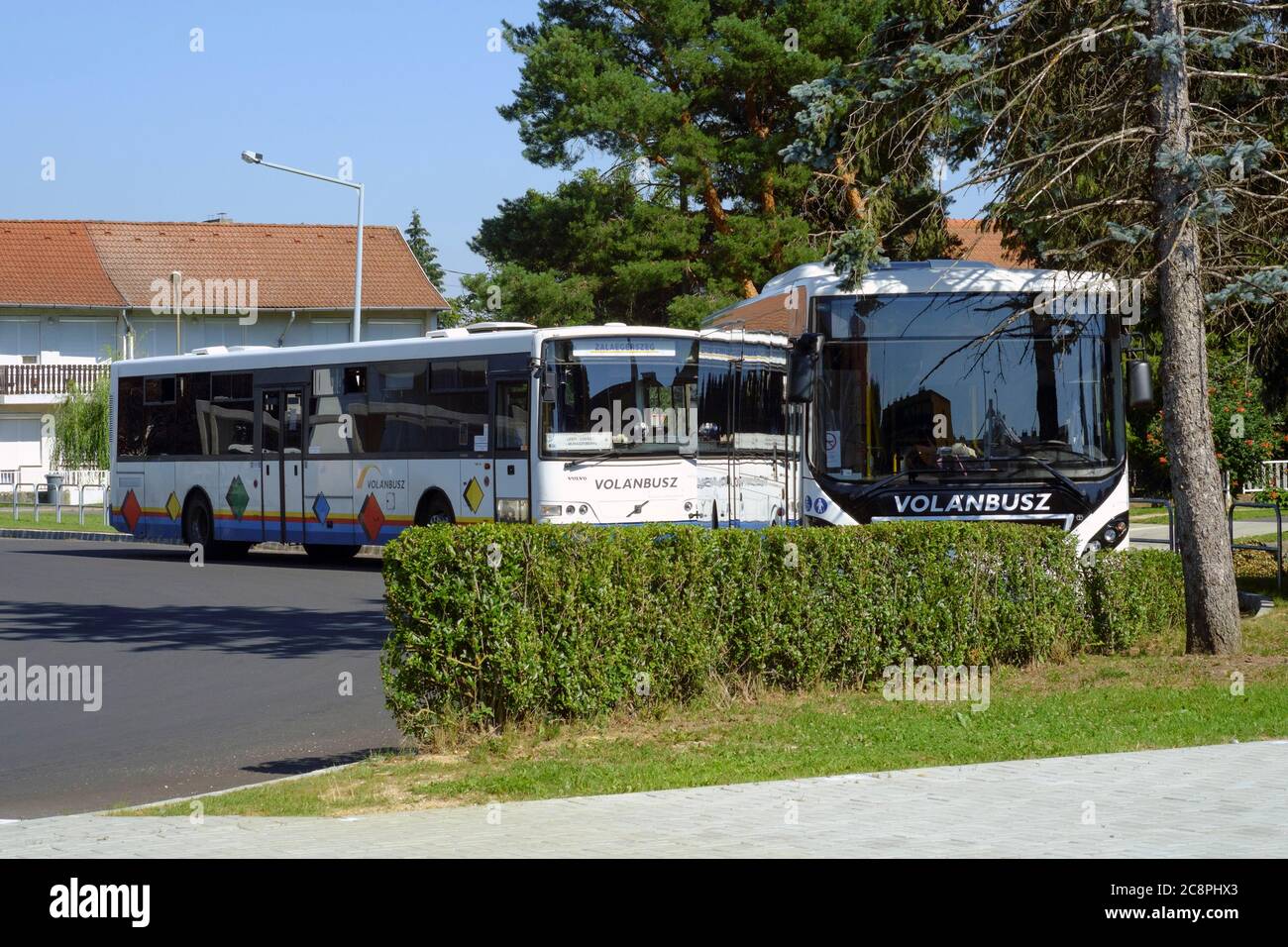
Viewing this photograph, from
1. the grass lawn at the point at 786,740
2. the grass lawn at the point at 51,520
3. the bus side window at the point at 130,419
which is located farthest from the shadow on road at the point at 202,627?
the grass lawn at the point at 51,520

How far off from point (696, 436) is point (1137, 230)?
9.89m

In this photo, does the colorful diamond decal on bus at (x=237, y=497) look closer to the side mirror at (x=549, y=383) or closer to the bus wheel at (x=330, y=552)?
the bus wheel at (x=330, y=552)

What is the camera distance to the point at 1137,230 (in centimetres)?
1333

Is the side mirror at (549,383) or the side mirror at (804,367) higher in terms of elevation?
the side mirror at (549,383)

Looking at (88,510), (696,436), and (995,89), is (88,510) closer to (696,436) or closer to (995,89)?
(696,436)

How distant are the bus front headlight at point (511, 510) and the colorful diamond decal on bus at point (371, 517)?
2895mm

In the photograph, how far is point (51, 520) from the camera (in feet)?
142

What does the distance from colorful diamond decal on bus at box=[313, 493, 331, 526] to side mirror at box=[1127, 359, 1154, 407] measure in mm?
15100

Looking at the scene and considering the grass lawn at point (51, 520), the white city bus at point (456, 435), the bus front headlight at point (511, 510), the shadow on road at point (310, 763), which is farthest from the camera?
the grass lawn at point (51, 520)

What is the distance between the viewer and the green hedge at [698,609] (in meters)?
9.70

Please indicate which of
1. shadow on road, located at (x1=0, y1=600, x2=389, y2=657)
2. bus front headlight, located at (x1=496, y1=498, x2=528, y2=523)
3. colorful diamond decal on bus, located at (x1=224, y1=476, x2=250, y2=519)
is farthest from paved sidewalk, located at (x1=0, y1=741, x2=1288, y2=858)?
colorful diamond decal on bus, located at (x1=224, y1=476, x2=250, y2=519)

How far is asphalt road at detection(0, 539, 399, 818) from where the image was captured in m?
9.95

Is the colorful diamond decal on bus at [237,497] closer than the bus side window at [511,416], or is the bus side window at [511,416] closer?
the bus side window at [511,416]
